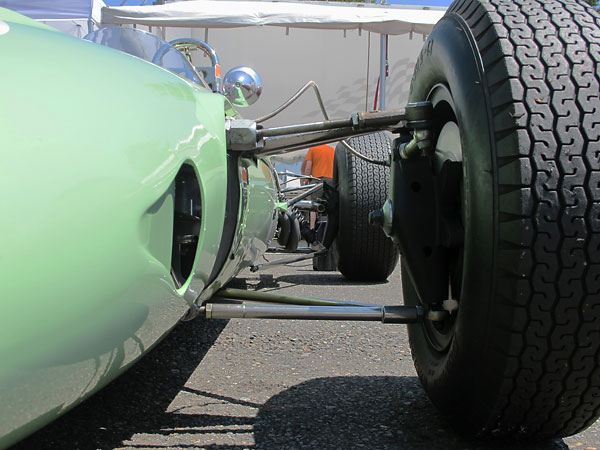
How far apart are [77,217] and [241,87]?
2.29 m

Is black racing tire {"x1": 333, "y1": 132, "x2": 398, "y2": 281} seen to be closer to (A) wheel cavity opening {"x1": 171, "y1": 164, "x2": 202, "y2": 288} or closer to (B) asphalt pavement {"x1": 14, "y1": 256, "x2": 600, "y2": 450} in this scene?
(B) asphalt pavement {"x1": 14, "y1": 256, "x2": 600, "y2": 450}

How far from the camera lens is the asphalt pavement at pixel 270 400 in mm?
1546

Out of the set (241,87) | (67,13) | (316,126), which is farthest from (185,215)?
(67,13)

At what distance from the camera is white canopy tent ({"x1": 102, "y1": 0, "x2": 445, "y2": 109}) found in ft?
22.6

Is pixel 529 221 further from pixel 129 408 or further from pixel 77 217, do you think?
pixel 129 408

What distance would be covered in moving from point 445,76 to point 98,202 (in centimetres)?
103

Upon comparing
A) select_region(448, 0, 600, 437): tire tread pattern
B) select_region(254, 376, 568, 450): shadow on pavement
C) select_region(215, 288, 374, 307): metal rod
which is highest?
select_region(448, 0, 600, 437): tire tread pattern

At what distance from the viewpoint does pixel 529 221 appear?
1.24 metres

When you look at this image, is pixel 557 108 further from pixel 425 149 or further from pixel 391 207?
pixel 391 207

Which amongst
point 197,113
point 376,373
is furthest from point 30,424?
point 376,373

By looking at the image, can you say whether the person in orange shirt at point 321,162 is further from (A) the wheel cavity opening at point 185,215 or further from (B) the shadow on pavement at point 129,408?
(A) the wheel cavity opening at point 185,215

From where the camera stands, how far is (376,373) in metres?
2.21

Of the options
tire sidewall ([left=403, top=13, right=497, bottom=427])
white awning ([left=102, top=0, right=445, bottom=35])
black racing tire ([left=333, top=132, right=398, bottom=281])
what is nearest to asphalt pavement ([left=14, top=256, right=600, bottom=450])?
Answer: tire sidewall ([left=403, top=13, right=497, bottom=427])

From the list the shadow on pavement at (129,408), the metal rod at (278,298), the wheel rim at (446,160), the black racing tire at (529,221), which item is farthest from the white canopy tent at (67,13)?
the black racing tire at (529,221)
